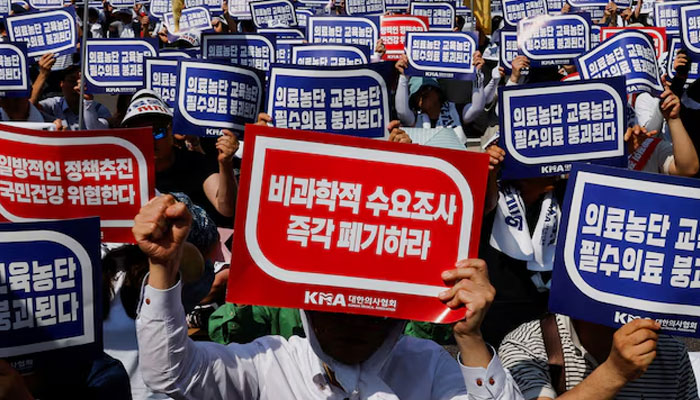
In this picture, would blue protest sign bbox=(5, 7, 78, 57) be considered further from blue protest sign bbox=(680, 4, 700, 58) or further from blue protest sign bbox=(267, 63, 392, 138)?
blue protest sign bbox=(680, 4, 700, 58)

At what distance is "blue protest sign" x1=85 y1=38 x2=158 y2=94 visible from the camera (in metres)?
7.30

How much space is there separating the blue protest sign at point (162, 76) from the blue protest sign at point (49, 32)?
1750 millimetres

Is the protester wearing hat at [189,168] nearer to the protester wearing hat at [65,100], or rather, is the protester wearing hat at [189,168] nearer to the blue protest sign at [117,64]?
the protester wearing hat at [65,100]

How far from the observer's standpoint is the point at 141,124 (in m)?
4.84

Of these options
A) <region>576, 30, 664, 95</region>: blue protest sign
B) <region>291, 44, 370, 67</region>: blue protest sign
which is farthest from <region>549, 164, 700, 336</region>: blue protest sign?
<region>291, 44, 370, 67</region>: blue protest sign

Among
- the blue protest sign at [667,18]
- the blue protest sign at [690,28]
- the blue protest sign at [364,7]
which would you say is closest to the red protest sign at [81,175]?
the blue protest sign at [690,28]

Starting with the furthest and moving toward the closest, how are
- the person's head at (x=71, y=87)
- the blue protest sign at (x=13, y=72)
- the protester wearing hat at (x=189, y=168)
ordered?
1. the person's head at (x=71, y=87)
2. the blue protest sign at (x=13, y=72)
3. the protester wearing hat at (x=189, y=168)

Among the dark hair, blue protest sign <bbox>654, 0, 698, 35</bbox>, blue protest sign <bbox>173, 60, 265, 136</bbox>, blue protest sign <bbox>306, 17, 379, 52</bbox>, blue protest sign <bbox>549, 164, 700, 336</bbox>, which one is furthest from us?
blue protest sign <bbox>654, 0, 698, 35</bbox>

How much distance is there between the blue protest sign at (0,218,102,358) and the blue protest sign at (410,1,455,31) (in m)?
9.29

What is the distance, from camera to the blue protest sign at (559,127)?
4.36 meters

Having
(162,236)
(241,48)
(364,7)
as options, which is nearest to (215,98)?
(241,48)

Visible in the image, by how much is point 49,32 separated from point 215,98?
142 inches

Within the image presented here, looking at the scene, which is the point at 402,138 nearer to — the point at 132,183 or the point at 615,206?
the point at 132,183

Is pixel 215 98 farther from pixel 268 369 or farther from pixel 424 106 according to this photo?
pixel 268 369
